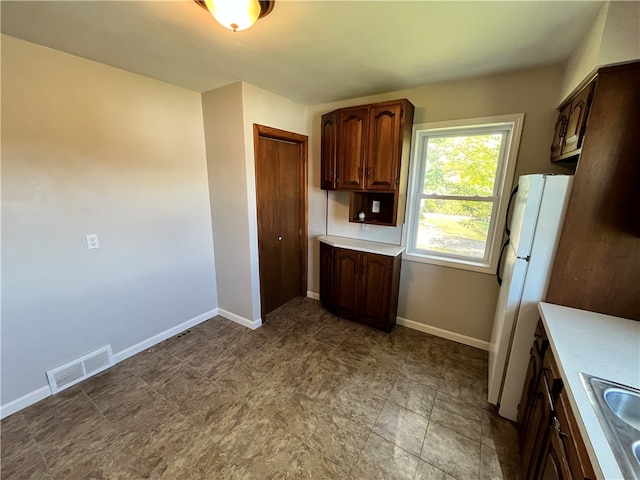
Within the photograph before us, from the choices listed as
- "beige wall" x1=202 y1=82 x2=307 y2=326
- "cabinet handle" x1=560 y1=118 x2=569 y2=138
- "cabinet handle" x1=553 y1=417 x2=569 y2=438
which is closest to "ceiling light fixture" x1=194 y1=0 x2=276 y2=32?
"beige wall" x1=202 y1=82 x2=307 y2=326

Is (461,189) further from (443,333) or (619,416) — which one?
(619,416)

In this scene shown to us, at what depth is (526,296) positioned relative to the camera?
64.1 inches

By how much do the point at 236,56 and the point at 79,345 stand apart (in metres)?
2.60

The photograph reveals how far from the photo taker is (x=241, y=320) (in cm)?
298

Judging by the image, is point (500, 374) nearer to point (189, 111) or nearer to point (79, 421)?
point (79, 421)

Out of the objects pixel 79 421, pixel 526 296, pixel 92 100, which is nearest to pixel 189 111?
pixel 92 100

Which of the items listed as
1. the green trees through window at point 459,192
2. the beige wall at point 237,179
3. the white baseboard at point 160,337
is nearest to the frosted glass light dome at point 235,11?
the beige wall at point 237,179

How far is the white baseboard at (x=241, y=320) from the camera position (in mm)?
2893

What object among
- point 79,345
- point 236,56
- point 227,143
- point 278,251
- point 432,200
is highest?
point 236,56

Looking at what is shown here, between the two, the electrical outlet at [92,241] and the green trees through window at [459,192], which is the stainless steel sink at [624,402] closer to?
the green trees through window at [459,192]

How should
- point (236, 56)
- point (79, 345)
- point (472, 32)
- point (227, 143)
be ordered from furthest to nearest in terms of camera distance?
point (227, 143) → point (79, 345) → point (236, 56) → point (472, 32)

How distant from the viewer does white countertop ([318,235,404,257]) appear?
2.67 metres

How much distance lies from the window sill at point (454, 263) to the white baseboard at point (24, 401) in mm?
3270

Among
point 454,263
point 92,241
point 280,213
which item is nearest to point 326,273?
point 280,213
